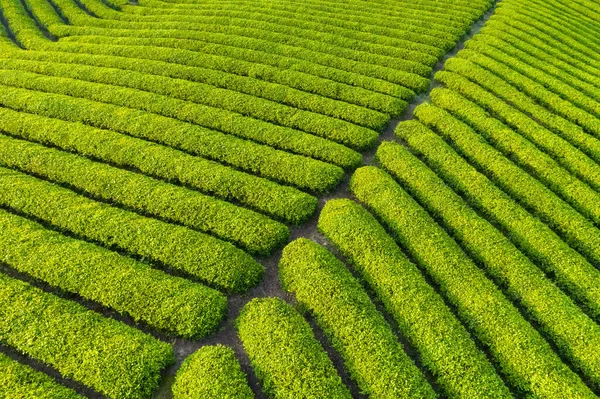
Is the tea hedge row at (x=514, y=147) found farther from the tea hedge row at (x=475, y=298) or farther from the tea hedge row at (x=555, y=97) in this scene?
the tea hedge row at (x=475, y=298)

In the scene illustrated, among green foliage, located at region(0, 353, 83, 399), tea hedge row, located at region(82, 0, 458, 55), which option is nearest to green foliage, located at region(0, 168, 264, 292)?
green foliage, located at region(0, 353, 83, 399)

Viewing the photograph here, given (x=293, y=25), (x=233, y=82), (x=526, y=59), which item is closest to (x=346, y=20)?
(x=293, y=25)

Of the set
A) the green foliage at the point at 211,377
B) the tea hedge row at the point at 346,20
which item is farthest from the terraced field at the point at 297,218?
the tea hedge row at the point at 346,20

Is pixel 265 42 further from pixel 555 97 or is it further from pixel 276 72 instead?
pixel 555 97

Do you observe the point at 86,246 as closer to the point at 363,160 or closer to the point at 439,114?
the point at 363,160

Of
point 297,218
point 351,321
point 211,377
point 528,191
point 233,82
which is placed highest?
point 233,82

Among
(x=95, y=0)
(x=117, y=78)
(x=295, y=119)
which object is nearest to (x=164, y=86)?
(x=117, y=78)
